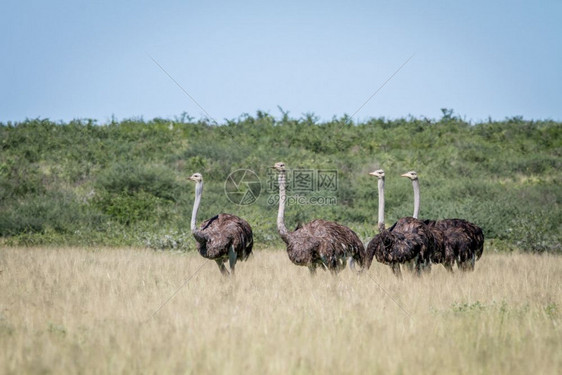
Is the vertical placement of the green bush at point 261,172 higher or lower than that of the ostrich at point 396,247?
higher

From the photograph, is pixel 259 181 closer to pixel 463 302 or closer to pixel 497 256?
pixel 497 256

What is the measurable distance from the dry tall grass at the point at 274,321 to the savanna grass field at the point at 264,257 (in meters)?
0.03

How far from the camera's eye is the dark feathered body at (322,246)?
392 inches

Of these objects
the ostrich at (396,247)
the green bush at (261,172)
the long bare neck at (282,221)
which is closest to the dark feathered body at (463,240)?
the ostrich at (396,247)

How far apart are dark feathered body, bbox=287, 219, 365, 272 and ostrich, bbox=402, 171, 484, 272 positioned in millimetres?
1343

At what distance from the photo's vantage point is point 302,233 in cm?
1021

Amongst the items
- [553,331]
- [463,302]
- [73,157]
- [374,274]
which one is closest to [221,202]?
[73,157]

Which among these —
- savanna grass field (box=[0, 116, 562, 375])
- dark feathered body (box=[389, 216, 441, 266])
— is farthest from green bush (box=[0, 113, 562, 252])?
dark feathered body (box=[389, 216, 441, 266])

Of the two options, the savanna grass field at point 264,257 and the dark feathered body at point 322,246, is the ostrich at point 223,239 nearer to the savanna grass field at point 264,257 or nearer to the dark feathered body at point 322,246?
the savanna grass field at point 264,257
